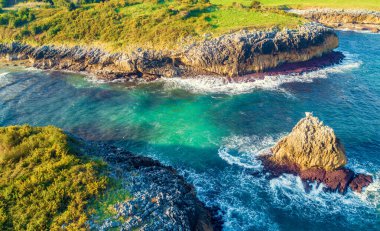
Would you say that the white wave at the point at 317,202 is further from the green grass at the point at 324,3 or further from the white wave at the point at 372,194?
the green grass at the point at 324,3

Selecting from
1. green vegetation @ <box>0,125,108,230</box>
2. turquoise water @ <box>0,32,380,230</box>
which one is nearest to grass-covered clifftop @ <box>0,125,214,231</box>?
green vegetation @ <box>0,125,108,230</box>

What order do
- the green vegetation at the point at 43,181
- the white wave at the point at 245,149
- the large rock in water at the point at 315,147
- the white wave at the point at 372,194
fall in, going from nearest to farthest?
the green vegetation at the point at 43,181 → the white wave at the point at 372,194 → the large rock in water at the point at 315,147 → the white wave at the point at 245,149

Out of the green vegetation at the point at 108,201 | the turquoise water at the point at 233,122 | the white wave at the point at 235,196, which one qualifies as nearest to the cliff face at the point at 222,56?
the turquoise water at the point at 233,122

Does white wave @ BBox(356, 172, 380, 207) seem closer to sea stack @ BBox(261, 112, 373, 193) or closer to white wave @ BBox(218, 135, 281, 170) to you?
sea stack @ BBox(261, 112, 373, 193)

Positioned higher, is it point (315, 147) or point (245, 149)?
point (315, 147)

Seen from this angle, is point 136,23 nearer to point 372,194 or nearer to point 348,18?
point 372,194

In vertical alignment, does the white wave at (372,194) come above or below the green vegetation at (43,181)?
below

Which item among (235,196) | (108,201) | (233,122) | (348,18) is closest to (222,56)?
(233,122)

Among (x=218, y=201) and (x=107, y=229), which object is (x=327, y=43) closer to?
(x=218, y=201)
